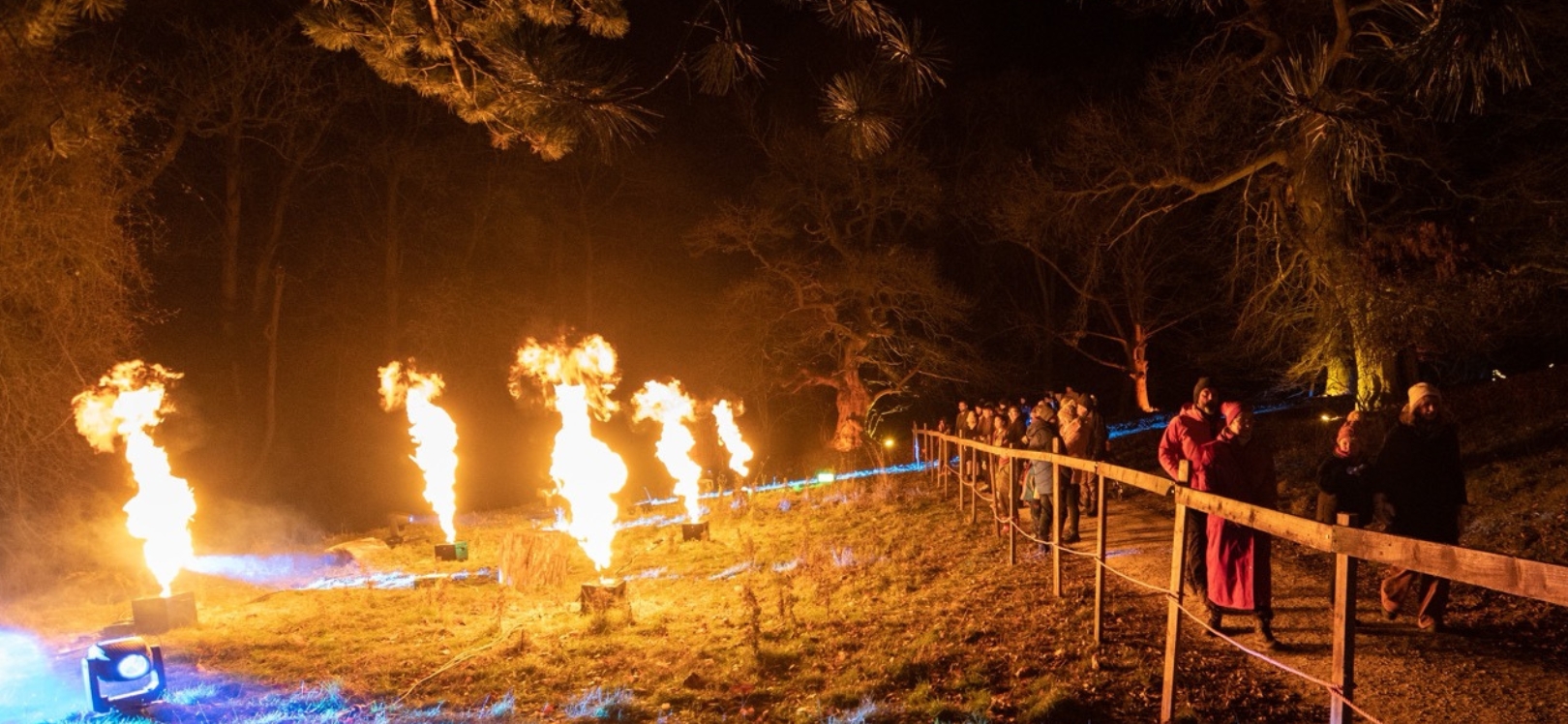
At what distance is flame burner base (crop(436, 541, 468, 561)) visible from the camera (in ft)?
50.9

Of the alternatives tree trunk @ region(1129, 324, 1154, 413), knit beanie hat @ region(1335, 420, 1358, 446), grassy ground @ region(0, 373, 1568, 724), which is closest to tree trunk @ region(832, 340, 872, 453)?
tree trunk @ region(1129, 324, 1154, 413)

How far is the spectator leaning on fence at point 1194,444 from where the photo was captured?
7.18m

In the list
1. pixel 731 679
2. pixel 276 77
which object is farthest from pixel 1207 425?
pixel 276 77

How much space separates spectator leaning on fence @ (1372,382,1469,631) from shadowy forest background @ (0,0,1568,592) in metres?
1.91

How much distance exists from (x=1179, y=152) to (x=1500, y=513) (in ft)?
30.5

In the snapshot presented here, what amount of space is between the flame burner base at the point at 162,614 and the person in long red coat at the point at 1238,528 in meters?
11.4

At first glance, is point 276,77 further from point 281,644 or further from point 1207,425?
point 1207,425

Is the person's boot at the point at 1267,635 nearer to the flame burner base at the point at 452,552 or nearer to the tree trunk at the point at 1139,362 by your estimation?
the flame burner base at the point at 452,552

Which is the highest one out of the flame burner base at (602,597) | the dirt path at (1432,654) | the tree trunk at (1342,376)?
the tree trunk at (1342,376)

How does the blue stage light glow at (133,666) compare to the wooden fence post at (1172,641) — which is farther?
the blue stage light glow at (133,666)

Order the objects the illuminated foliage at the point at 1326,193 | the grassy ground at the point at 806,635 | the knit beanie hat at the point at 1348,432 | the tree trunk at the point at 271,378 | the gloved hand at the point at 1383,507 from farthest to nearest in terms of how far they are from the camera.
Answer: the tree trunk at the point at 271,378 → the illuminated foliage at the point at 1326,193 → the knit beanie hat at the point at 1348,432 → the gloved hand at the point at 1383,507 → the grassy ground at the point at 806,635

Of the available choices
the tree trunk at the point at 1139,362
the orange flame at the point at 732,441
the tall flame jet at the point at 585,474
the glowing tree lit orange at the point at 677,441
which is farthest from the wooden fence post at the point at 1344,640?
the tree trunk at the point at 1139,362

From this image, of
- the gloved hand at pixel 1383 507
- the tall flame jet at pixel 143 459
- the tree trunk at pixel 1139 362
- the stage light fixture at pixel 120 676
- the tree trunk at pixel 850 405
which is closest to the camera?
the gloved hand at pixel 1383 507

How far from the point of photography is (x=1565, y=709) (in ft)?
16.2
